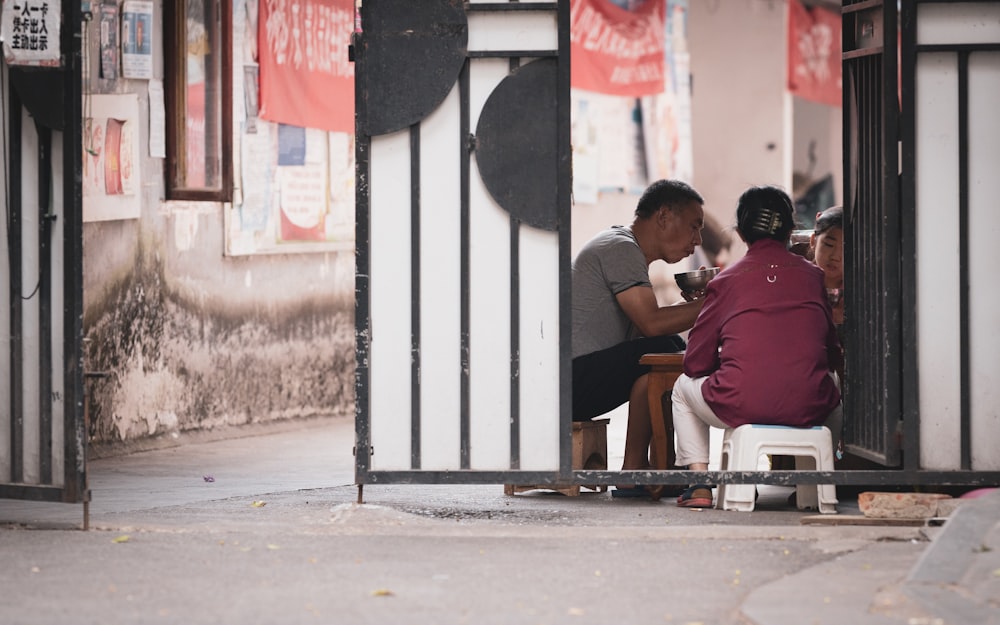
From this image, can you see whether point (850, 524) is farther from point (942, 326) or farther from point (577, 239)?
point (577, 239)

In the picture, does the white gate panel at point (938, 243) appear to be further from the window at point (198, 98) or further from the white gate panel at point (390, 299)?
the window at point (198, 98)

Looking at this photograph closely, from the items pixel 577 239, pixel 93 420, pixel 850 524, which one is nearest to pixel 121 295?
pixel 93 420

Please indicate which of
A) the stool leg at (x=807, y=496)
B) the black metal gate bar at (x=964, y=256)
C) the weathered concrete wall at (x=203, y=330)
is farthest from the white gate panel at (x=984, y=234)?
the weathered concrete wall at (x=203, y=330)

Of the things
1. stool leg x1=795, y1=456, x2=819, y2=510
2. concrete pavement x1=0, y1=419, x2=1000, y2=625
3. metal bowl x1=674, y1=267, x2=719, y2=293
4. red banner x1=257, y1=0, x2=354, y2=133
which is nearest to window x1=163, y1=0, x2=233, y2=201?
red banner x1=257, y1=0, x2=354, y2=133

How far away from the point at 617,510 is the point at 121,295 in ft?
11.4

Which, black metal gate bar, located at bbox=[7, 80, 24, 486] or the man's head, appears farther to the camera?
the man's head

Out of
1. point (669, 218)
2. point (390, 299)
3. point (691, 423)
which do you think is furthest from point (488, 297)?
point (669, 218)

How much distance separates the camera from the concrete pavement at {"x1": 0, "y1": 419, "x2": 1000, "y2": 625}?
5.18 metres

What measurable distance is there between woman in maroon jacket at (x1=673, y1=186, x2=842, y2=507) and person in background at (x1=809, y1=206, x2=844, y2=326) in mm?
551

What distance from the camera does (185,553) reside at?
617cm

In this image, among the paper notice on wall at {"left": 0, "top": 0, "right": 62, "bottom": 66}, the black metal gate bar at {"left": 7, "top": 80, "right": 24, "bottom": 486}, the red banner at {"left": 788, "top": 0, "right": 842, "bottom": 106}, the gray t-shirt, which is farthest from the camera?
the red banner at {"left": 788, "top": 0, "right": 842, "bottom": 106}

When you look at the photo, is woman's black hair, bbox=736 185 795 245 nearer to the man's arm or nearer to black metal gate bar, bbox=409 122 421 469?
the man's arm

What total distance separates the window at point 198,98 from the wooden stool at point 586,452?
10.4 feet

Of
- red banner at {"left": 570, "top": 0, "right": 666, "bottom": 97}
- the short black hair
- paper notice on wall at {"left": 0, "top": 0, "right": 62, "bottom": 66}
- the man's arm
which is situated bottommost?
the man's arm
